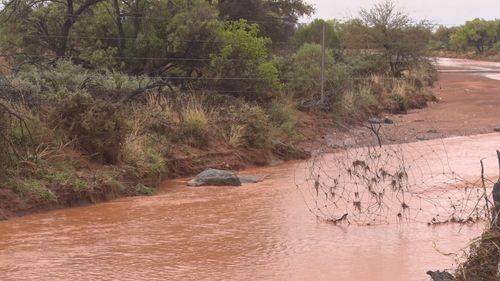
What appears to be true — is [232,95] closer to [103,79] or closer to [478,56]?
[103,79]

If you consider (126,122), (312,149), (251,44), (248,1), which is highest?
(248,1)

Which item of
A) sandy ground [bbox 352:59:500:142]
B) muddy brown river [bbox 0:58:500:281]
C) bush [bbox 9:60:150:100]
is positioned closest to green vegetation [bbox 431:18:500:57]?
sandy ground [bbox 352:59:500:142]

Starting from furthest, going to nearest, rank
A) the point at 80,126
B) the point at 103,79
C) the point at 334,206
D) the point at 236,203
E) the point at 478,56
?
the point at 478,56 < the point at 103,79 < the point at 80,126 < the point at 236,203 < the point at 334,206

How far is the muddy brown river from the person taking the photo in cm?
751

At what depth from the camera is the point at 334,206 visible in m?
11.0

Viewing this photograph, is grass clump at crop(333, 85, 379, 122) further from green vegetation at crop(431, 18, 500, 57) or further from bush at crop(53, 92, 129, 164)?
green vegetation at crop(431, 18, 500, 57)

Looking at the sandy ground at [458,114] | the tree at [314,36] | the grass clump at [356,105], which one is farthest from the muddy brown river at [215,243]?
the tree at [314,36]

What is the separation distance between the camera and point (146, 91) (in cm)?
1700

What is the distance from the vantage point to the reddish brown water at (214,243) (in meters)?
7.51

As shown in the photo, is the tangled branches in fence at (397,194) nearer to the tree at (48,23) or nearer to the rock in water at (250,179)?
the rock in water at (250,179)

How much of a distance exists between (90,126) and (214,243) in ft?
18.1

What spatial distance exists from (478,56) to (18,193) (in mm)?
88449

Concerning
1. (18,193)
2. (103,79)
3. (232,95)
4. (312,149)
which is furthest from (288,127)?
(18,193)

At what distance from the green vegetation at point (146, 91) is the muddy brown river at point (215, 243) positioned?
1285 millimetres
